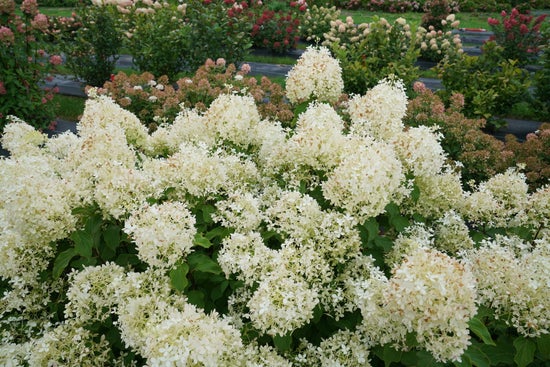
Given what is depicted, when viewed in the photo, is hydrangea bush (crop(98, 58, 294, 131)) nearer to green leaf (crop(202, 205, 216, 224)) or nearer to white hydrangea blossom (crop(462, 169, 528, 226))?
white hydrangea blossom (crop(462, 169, 528, 226))

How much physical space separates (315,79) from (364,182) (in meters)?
1.49

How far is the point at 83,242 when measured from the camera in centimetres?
279

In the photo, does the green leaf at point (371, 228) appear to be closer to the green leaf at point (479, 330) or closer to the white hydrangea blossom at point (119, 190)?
the green leaf at point (479, 330)

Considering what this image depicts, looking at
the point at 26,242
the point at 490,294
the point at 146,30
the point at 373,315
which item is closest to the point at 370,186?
the point at 373,315

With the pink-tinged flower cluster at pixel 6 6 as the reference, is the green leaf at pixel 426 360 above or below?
below

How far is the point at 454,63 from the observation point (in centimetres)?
966

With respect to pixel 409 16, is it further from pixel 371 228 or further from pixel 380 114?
pixel 371 228

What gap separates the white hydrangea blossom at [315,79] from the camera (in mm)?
3834

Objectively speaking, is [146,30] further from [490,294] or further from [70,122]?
[490,294]

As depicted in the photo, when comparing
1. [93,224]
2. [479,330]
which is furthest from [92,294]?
[479,330]

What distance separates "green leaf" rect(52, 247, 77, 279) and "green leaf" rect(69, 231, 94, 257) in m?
0.08

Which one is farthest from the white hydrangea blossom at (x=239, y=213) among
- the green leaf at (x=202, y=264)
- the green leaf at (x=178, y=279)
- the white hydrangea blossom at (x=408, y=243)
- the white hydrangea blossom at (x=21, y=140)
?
the white hydrangea blossom at (x=21, y=140)

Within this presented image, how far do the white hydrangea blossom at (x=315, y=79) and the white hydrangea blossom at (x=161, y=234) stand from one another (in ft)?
5.74

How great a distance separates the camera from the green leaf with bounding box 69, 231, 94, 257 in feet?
9.02
